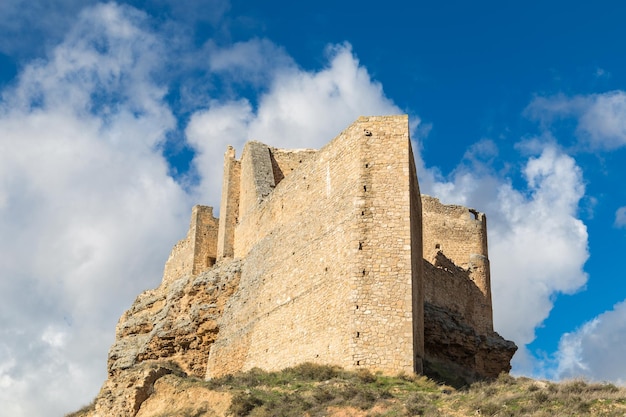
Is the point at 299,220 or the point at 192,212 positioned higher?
the point at 192,212

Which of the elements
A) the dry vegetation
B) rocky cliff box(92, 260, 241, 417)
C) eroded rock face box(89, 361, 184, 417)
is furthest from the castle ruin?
eroded rock face box(89, 361, 184, 417)

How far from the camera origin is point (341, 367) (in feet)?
66.5

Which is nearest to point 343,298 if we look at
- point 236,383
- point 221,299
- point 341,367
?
point 341,367

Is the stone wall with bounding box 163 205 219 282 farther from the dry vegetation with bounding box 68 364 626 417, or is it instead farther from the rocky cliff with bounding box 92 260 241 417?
the dry vegetation with bounding box 68 364 626 417

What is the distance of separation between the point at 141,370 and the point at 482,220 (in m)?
17.8

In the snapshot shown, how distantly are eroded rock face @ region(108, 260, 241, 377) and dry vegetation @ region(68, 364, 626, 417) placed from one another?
6770mm

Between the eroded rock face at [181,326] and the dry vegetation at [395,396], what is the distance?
6.77 meters

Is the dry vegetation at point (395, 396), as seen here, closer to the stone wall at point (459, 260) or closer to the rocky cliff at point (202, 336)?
the rocky cliff at point (202, 336)

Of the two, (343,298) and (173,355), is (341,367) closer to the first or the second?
(343,298)

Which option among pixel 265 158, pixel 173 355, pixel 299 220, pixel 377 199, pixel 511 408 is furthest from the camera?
pixel 265 158

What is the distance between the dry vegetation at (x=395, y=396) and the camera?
16.4 metres

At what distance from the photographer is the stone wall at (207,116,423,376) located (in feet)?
67.6

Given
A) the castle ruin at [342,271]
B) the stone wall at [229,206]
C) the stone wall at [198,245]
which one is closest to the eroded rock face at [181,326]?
the castle ruin at [342,271]

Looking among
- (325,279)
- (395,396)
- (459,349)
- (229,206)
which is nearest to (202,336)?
(229,206)
